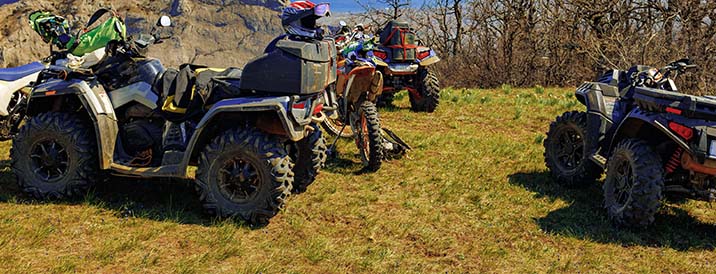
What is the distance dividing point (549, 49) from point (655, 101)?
1679cm

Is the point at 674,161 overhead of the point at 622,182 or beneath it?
overhead

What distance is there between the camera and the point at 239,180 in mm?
5207

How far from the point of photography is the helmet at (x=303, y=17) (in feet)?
17.2

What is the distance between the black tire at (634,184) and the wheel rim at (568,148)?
1.22 meters

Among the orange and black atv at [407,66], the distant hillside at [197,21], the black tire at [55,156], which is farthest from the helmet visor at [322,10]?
the distant hillside at [197,21]

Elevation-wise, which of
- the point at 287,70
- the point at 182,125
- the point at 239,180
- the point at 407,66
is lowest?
the point at 239,180

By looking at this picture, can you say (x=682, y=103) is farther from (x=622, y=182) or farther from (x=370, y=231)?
(x=370, y=231)

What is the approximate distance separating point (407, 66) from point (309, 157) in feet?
20.9

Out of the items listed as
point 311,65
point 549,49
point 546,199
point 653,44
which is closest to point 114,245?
point 311,65

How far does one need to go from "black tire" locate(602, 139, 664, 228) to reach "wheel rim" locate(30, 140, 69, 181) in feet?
17.0

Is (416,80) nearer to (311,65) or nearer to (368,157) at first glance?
(368,157)

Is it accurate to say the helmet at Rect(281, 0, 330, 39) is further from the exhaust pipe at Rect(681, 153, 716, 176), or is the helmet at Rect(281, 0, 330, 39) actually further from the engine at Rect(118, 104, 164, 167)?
the exhaust pipe at Rect(681, 153, 716, 176)

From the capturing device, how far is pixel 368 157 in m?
7.50

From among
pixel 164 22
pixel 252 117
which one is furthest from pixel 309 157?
pixel 164 22
